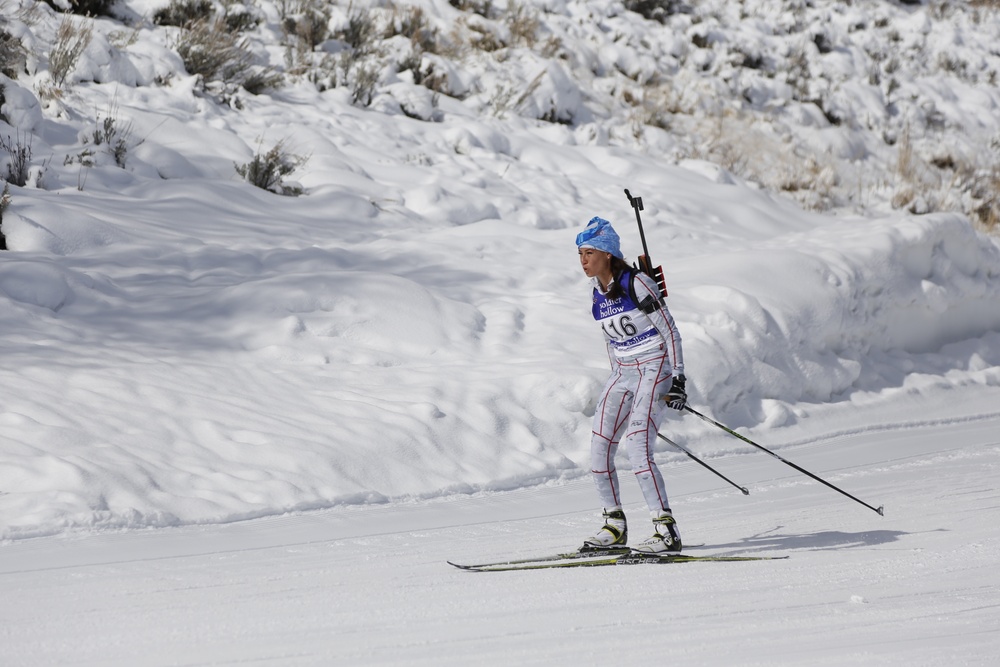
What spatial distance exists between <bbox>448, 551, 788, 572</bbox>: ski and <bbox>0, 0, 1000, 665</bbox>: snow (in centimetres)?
9

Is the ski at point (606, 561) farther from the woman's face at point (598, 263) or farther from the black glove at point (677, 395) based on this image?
the woman's face at point (598, 263)

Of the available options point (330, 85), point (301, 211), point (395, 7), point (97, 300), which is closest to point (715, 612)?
point (97, 300)

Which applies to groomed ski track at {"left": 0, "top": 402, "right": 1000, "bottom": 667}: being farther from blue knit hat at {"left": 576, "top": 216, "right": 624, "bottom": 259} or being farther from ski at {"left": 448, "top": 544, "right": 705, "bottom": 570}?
blue knit hat at {"left": 576, "top": 216, "right": 624, "bottom": 259}

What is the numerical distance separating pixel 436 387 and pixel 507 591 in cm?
311

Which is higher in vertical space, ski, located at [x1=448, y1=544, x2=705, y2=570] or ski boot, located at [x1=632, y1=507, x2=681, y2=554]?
ski boot, located at [x1=632, y1=507, x2=681, y2=554]

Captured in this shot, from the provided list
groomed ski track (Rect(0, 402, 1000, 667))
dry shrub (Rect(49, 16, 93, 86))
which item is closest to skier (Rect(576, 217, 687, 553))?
groomed ski track (Rect(0, 402, 1000, 667))

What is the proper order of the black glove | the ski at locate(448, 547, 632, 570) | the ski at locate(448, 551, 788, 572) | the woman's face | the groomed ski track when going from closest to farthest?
the groomed ski track < the ski at locate(448, 551, 788, 572) < the ski at locate(448, 547, 632, 570) < the black glove < the woman's face

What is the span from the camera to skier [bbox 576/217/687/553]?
16.6ft

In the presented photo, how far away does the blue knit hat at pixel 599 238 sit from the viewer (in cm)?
519

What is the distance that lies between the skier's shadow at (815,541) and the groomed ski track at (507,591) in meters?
0.02

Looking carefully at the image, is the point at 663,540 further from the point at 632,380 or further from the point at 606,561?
the point at 632,380

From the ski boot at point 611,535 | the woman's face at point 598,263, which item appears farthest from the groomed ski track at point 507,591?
the woman's face at point 598,263

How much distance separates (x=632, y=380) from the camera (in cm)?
527

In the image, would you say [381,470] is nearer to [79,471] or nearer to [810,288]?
[79,471]
